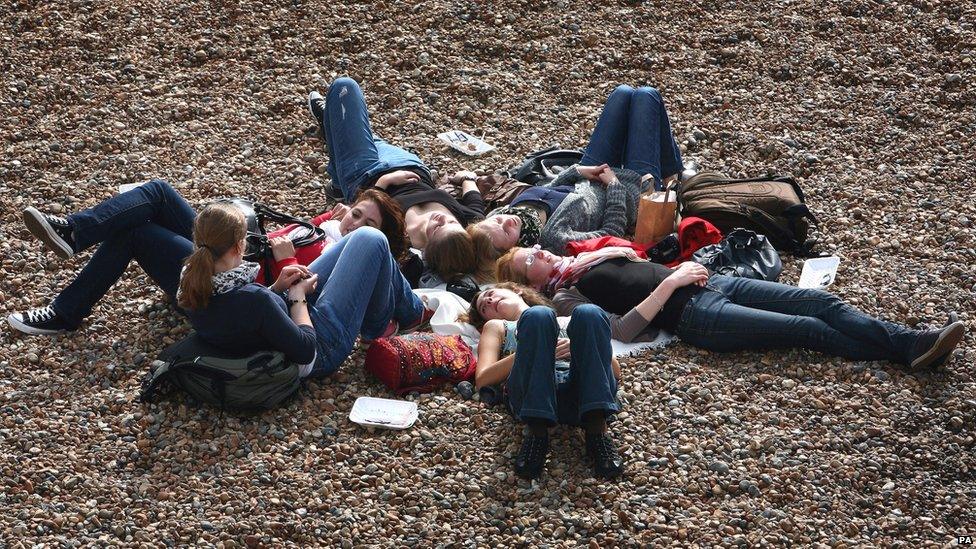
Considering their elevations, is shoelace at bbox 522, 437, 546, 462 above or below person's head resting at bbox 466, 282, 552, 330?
below

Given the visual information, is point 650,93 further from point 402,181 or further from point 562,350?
point 562,350

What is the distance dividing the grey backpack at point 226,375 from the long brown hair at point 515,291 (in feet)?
3.61

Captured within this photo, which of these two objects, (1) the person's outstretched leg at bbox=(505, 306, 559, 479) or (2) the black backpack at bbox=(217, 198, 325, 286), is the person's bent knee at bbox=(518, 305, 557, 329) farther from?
(2) the black backpack at bbox=(217, 198, 325, 286)

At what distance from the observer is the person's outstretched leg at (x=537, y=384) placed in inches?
212

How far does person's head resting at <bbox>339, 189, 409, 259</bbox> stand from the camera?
23.2 feet

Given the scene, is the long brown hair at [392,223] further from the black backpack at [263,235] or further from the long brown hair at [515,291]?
the long brown hair at [515,291]

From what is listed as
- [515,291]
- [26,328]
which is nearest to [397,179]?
[515,291]

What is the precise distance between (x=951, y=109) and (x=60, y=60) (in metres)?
7.04

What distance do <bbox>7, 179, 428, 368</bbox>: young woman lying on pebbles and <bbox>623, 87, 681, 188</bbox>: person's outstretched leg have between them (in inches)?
96.8

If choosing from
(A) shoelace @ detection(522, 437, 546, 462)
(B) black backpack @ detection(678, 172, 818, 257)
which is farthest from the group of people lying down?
(B) black backpack @ detection(678, 172, 818, 257)

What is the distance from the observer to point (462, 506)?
5285 millimetres

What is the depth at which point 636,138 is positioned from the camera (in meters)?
7.92

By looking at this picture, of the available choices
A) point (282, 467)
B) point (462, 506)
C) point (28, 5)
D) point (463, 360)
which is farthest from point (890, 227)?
point (28, 5)

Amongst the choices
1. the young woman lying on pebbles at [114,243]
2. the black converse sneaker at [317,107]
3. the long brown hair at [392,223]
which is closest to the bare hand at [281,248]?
the young woman lying on pebbles at [114,243]
